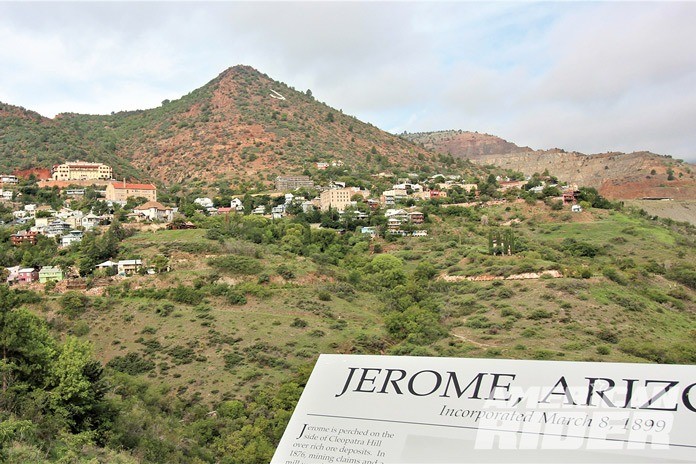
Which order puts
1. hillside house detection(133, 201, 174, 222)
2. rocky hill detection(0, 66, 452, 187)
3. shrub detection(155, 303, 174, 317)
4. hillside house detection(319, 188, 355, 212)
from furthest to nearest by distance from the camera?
rocky hill detection(0, 66, 452, 187) → hillside house detection(319, 188, 355, 212) → hillside house detection(133, 201, 174, 222) → shrub detection(155, 303, 174, 317)

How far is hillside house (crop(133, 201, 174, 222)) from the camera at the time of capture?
47531 mm

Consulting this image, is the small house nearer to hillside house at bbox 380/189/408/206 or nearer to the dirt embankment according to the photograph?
hillside house at bbox 380/189/408/206

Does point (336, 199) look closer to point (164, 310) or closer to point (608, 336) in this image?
point (164, 310)

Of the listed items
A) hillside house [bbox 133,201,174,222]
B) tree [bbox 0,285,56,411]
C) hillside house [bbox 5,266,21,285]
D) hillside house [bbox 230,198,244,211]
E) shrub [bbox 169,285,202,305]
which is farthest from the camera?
hillside house [bbox 230,198,244,211]

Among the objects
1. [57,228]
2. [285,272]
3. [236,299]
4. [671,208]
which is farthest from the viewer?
[671,208]

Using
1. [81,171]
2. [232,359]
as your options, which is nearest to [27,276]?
[232,359]

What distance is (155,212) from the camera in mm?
48000

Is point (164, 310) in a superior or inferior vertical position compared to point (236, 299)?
inferior

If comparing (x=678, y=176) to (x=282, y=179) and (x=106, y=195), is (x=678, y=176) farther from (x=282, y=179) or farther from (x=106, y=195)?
(x=106, y=195)

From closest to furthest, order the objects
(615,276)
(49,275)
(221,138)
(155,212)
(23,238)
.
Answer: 1. (615,276)
2. (49,275)
3. (23,238)
4. (155,212)
5. (221,138)

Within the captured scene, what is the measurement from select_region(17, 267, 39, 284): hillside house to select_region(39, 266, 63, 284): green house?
0.73 metres

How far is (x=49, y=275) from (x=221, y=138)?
163 ft

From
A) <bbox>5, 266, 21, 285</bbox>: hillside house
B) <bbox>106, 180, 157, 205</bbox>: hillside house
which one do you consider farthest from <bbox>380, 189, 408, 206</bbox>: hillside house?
<bbox>5, 266, 21, 285</bbox>: hillside house

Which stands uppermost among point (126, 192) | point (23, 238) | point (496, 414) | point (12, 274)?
point (126, 192)
